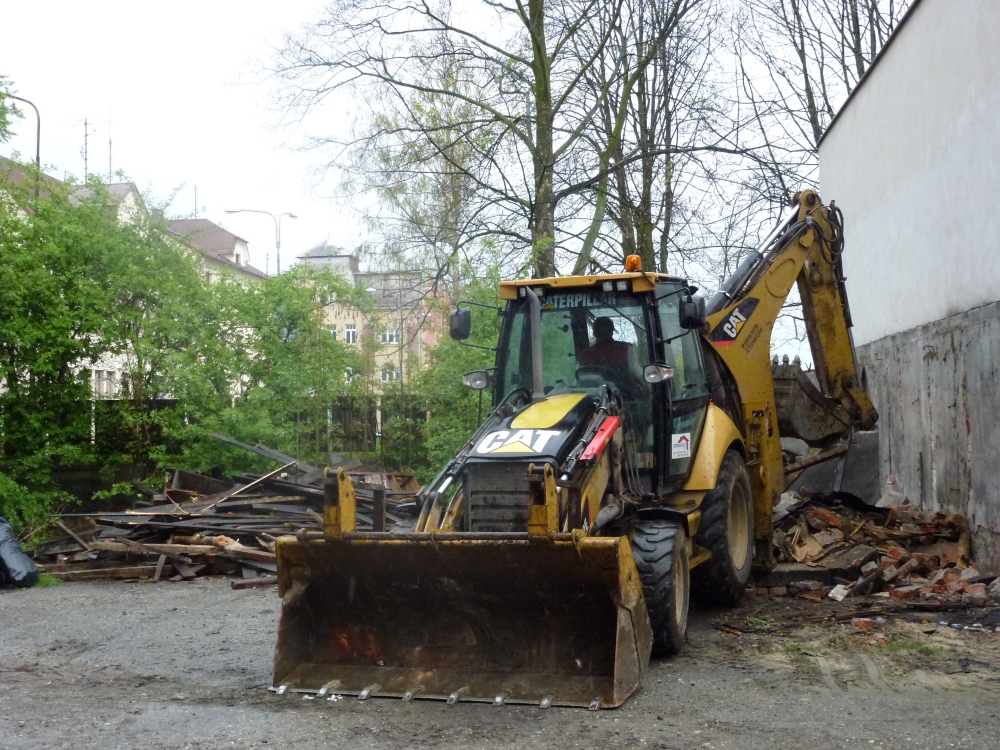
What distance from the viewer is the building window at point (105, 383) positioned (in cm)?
1689

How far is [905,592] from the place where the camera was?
8695mm

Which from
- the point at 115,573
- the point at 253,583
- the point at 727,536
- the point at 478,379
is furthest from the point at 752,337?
the point at 115,573

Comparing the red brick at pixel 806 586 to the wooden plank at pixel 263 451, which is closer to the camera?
the red brick at pixel 806 586

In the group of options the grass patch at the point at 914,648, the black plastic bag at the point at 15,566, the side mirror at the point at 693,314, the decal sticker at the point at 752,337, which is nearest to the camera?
the grass patch at the point at 914,648

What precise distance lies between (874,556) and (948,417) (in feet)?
6.97

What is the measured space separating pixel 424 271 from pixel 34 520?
7.86m

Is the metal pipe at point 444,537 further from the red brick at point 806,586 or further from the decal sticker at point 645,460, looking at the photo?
the red brick at point 806,586

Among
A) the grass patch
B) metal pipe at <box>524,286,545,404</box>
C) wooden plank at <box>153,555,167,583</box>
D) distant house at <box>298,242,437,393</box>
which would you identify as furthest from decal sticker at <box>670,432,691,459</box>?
distant house at <box>298,242,437,393</box>

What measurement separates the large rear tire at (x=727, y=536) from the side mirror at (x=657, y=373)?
3.69ft

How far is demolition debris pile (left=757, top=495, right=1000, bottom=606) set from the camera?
886 centimetres

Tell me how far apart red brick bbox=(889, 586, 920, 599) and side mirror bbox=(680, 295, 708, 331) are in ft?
10.1

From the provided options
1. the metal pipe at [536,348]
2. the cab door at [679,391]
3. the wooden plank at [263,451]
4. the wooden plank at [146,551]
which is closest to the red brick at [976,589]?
the cab door at [679,391]

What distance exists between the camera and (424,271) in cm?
1905

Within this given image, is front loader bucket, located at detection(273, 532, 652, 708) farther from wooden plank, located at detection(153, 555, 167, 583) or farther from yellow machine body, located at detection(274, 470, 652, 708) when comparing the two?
wooden plank, located at detection(153, 555, 167, 583)
